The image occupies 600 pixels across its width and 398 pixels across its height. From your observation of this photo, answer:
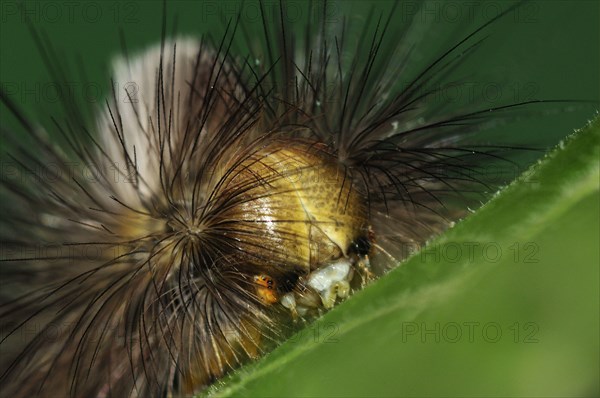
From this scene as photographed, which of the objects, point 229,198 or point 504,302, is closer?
point 504,302

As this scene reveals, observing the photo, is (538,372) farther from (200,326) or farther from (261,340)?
(200,326)

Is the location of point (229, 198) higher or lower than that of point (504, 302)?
higher

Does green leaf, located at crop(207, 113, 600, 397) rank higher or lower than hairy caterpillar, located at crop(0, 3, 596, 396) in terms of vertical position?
lower

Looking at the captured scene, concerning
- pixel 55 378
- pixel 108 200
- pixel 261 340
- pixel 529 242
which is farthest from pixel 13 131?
pixel 529 242

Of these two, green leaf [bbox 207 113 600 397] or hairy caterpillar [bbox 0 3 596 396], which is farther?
hairy caterpillar [bbox 0 3 596 396]

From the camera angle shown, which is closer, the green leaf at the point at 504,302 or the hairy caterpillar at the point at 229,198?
the green leaf at the point at 504,302
